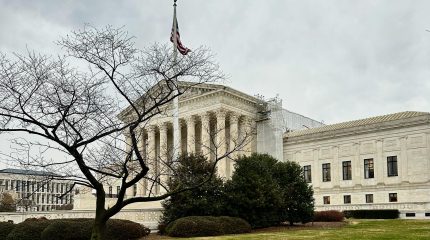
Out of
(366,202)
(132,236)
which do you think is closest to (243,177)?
(132,236)

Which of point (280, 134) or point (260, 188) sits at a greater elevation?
point (280, 134)

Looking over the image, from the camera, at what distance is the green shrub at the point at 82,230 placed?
90.2ft

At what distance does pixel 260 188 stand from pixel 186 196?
16.8ft

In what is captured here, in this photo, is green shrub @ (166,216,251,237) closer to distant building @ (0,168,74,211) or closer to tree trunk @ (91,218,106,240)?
distant building @ (0,168,74,211)

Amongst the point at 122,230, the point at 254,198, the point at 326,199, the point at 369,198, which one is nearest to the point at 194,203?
the point at 254,198

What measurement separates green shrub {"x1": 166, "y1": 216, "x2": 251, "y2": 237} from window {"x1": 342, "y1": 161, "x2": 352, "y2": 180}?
31.4 m

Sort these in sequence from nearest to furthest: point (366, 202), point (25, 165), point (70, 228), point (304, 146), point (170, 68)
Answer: point (25, 165) < point (170, 68) < point (70, 228) < point (366, 202) < point (304, 146)

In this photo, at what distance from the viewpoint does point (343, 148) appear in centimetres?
6056

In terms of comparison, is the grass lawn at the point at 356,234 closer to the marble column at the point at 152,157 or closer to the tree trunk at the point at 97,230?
the marble column at the point at 152,157

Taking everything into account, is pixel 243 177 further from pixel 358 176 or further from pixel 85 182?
pixel 358 176

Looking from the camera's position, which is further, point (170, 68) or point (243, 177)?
point (243, 177)

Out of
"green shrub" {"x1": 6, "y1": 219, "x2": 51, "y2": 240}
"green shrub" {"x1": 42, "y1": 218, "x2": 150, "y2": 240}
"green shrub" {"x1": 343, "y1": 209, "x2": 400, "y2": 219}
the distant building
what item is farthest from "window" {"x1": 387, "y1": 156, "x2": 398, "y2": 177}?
"green shrub" {"x1": 6, "y1": 219, "x2": 51, "y2": 240}

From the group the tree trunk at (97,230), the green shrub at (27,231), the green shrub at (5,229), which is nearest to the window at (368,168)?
the green shrub at (27,231)

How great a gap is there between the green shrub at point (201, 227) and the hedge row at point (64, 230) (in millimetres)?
2174
